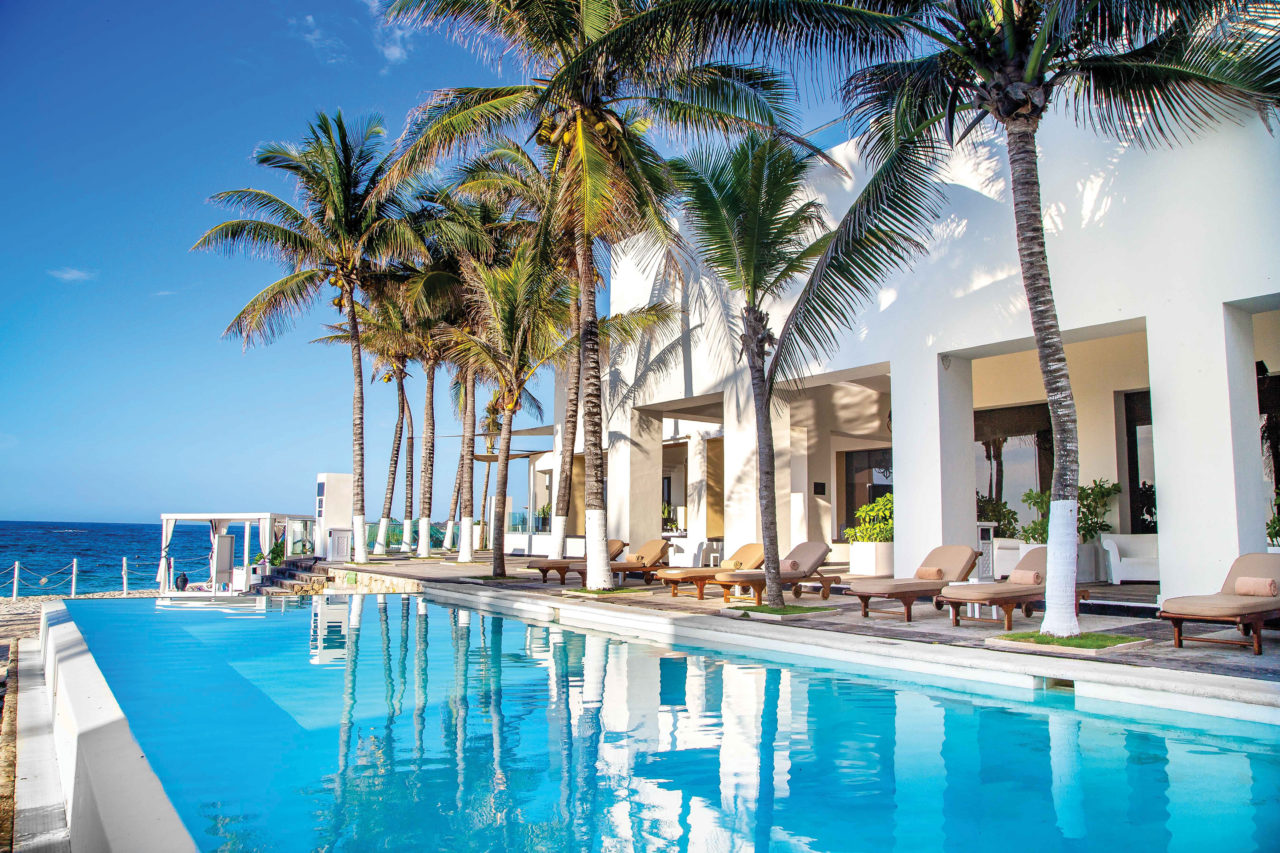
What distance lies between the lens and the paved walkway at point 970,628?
630cm

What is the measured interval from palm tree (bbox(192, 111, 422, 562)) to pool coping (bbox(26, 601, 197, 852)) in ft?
51.8

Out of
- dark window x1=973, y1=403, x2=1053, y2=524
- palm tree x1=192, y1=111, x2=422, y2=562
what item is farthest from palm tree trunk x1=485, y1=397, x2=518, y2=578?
dark window x1=973, y1=403, x2=1053, y2=524

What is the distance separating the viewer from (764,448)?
983 cm

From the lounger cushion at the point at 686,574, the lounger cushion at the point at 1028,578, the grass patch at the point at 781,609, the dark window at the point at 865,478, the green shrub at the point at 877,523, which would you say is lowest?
the grass patch at the point at 781,609

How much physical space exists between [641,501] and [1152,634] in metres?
11.3

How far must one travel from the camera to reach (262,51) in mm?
24453

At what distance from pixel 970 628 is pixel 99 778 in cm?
795

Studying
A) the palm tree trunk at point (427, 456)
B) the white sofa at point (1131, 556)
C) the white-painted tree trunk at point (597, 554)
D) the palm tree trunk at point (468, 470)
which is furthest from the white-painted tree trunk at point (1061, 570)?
the palm tree trunk at point (427, 456)

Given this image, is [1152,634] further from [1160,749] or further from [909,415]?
[909,415]

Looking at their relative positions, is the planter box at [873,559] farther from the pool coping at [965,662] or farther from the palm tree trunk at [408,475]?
the palm tree trunk at [408,475]

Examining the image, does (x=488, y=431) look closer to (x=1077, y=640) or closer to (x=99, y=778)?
→ (x=1077, y=640)

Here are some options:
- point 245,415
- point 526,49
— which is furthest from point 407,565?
point 245,415

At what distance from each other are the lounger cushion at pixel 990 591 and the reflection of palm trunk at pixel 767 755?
2.26 meters

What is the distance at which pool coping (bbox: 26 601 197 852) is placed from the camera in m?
2.53
